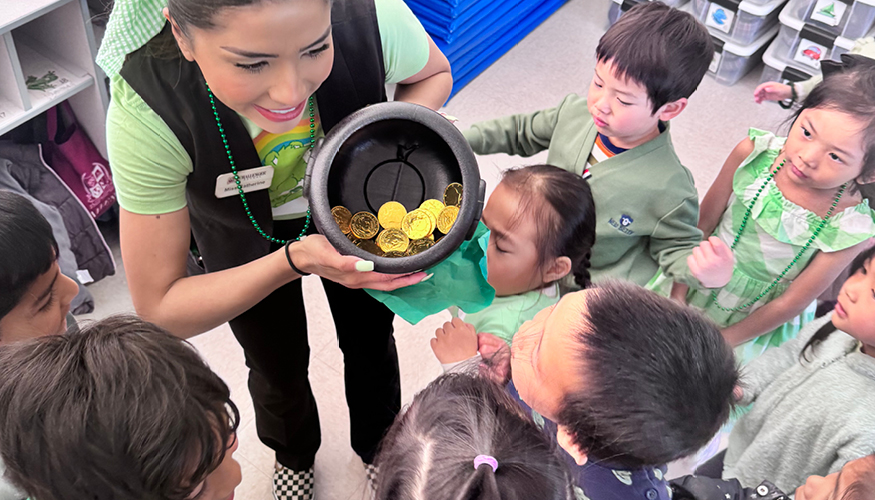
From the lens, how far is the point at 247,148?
3.28 feet

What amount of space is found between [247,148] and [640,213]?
835 millimetres

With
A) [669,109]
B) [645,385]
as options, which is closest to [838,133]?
[669,109]

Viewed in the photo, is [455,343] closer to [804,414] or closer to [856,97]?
[804,414]

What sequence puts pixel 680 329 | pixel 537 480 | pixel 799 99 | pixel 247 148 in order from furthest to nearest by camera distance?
pixel 799 99, pixel 247 148, pixel 680 329, pixel 537 480

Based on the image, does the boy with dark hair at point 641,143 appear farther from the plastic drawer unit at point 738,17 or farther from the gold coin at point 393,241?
the plastic drawer unit at point 738,17

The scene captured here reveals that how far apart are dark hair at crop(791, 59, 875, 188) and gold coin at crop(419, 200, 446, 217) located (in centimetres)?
84

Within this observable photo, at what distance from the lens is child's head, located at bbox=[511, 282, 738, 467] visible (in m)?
0.82

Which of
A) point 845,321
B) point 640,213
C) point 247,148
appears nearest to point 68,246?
point 247,148

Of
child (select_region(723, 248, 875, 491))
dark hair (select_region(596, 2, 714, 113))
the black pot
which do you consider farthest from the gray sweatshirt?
the black pot

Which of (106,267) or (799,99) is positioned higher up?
(799,99)

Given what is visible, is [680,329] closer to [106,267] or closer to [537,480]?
[537,480]

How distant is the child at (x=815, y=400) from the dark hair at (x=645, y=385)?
0.34m

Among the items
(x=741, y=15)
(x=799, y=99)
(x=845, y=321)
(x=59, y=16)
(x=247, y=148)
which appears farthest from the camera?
(x=741, y=15)

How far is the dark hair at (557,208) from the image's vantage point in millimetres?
1298
